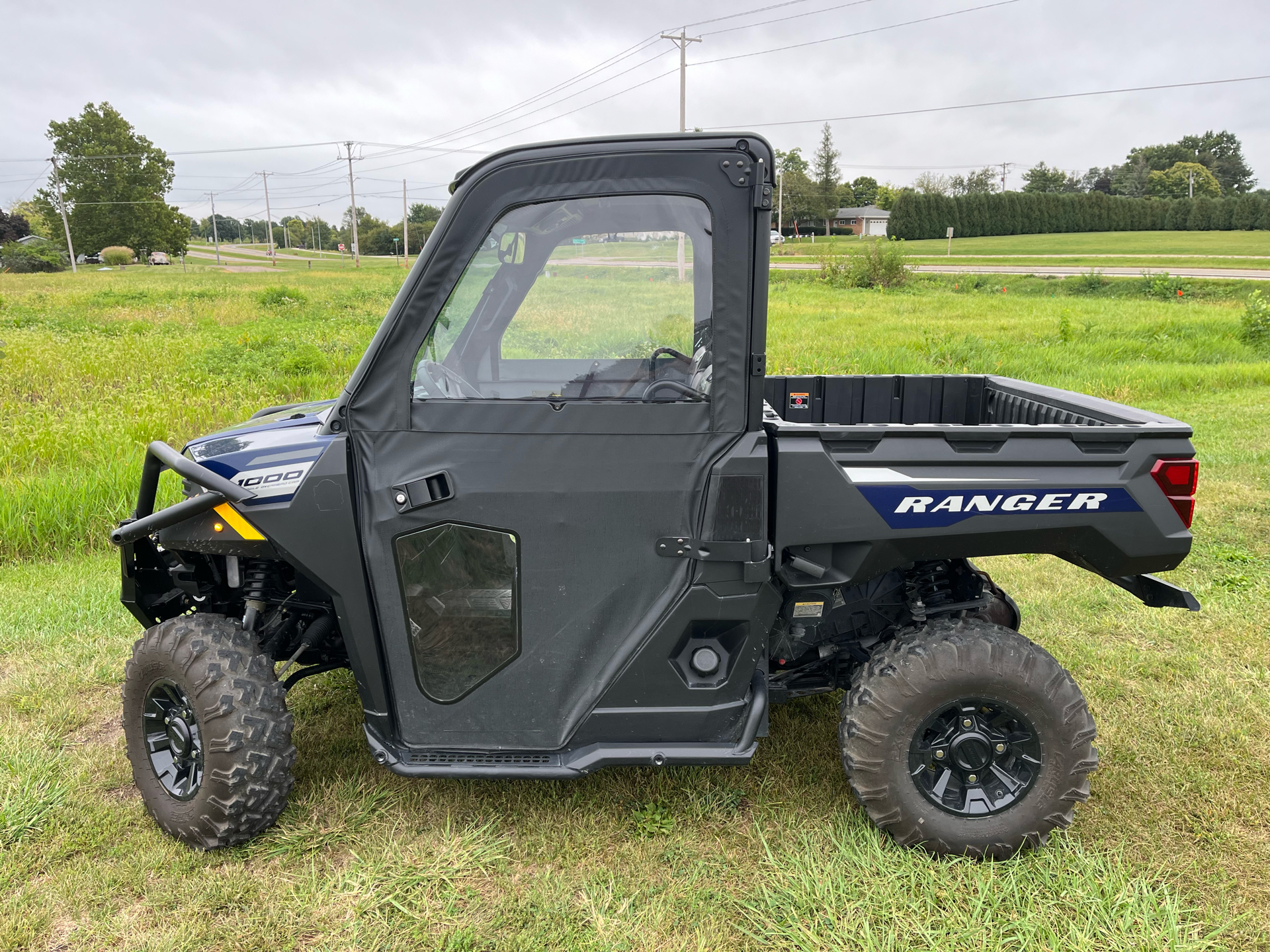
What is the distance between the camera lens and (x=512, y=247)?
2.64 metres

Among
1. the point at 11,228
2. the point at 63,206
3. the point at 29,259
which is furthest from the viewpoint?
the point at 11,228

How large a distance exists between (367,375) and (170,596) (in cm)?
144

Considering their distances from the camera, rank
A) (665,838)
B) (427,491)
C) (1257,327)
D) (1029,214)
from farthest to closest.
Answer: (1029,214), (1257,327), (665,838), (427,491)

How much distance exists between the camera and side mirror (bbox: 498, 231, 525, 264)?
8.52 ft

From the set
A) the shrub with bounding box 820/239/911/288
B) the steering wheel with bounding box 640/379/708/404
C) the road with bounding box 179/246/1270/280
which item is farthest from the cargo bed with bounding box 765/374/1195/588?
the road with bounding box 179/246/1270/280

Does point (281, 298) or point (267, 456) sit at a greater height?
point (281, 298)

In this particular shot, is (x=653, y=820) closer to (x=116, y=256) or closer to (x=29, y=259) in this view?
(x=29, y=259)

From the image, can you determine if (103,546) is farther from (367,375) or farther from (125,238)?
(125,238)

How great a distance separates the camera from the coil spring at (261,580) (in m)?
3.07

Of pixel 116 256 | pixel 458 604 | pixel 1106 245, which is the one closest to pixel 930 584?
pixel 458 604

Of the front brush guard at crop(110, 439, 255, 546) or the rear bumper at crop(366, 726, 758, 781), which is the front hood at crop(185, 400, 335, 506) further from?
the rear bumper at crop(366, 726, 758, 781)

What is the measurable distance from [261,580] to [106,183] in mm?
86308

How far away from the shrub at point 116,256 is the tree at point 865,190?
78.8 m

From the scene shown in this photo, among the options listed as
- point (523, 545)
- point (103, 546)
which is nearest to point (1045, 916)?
point (523, 545)
